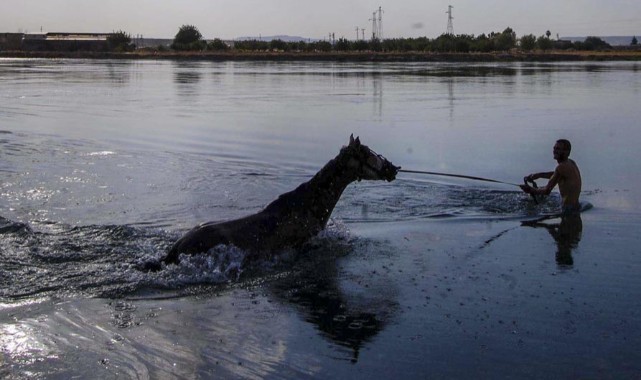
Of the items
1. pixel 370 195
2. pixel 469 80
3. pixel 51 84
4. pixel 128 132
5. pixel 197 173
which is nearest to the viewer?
pixel 370 195

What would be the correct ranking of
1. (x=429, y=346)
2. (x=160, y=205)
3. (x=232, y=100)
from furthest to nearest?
(x=232, y=100), (x=160, y=205), (x=429, y=346)

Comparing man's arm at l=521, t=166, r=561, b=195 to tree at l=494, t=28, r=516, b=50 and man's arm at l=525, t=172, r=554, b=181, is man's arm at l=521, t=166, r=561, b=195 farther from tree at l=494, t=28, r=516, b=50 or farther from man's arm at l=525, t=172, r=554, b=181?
tree at l=494, t=28, r=516, b=50

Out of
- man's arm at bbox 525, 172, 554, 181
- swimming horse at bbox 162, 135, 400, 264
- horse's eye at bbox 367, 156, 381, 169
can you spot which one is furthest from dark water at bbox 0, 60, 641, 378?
horse's eye at bbox 367, 156, 381, 169

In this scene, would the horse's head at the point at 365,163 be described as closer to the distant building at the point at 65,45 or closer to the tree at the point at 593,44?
the distant building at the point at 65,45

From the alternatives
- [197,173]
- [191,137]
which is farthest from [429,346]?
[191,137]

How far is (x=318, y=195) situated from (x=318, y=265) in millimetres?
922

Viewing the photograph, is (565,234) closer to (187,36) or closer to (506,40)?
(506,40)

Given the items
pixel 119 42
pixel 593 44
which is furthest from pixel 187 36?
pixel 593 44

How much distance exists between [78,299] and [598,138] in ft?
50.3

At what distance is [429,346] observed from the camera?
707 centimetres

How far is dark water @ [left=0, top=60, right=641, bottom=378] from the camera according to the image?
6.88 m

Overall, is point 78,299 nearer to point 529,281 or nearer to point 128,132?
point 529,281

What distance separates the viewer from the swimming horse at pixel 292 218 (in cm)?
922

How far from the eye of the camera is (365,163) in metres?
10.3
